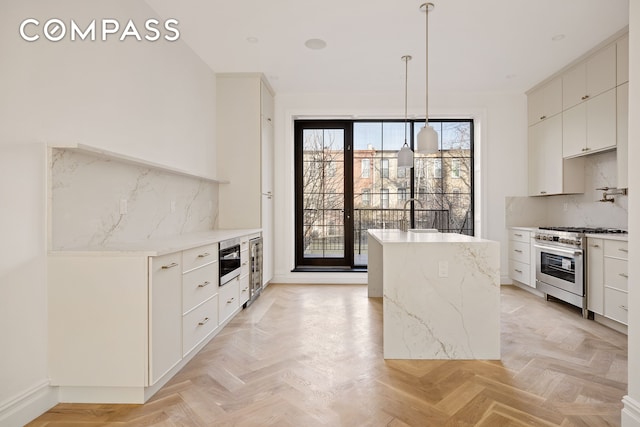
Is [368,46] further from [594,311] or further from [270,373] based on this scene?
[594,311]

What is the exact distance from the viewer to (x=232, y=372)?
2.29m

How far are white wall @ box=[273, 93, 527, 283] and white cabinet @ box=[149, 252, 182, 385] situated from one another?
2853 millimetres

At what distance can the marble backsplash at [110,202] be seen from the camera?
193cm

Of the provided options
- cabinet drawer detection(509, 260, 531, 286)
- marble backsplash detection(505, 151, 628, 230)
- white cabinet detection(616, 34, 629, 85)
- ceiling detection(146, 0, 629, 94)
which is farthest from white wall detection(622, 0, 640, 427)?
cabinet drawer detection(509, 260, 531, 286)

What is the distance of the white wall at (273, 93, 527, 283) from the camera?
4.93 meters

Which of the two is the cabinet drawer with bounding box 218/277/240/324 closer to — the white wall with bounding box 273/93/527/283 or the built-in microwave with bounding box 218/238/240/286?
the built-in microwave with bounding box 218/238/240/286

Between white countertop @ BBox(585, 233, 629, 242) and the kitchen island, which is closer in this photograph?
the kitchen island

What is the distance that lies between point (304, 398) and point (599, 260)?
3112 mm

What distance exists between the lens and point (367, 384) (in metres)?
2.10

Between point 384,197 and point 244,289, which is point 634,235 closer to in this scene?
point 244,289

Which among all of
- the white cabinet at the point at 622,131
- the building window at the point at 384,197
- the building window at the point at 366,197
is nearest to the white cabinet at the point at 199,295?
the building window at the point at 366,197

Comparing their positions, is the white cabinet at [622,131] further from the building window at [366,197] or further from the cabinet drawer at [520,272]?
the building window at [366,197]

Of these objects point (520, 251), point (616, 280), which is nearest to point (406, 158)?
point (616, 280)

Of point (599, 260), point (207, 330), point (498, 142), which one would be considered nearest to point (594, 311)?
point (599, 260)
